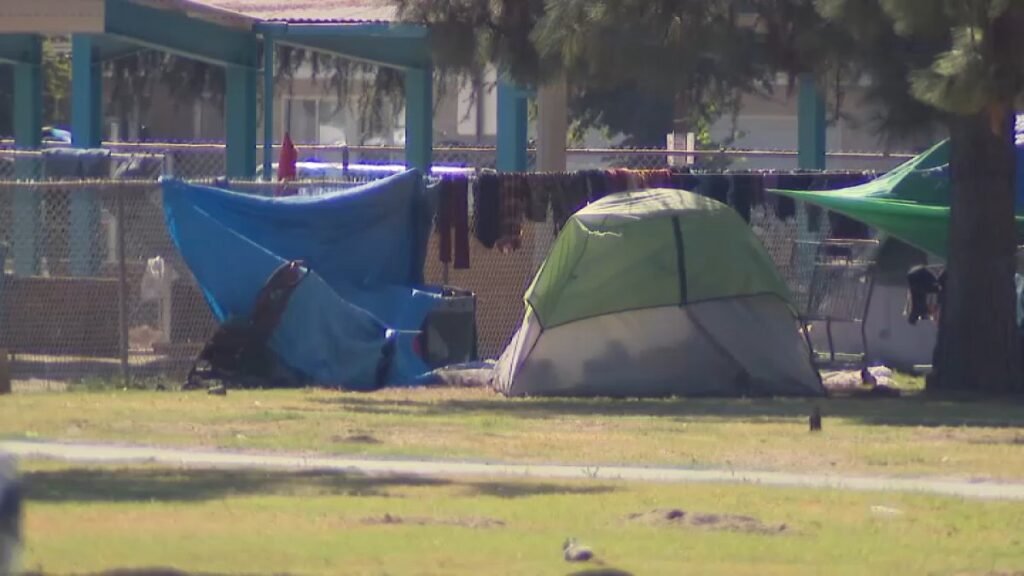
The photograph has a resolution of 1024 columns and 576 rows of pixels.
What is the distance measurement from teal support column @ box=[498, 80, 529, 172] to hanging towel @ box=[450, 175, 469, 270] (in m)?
4.76

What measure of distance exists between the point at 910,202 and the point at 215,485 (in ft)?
32.3

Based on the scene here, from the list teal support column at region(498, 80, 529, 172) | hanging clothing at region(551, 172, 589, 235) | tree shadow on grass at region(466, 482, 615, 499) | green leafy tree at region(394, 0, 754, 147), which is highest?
green leafy tree at region(394, 0, 754, 147)

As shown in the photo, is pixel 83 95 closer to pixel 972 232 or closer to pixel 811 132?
pixel 811 132

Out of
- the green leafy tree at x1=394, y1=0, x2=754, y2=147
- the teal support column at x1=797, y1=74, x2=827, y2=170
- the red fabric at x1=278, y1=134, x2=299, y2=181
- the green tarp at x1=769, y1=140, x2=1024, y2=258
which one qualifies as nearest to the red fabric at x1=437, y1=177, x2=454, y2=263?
the green leafy tree at x1=394, y1=0, x2=754, y2=147

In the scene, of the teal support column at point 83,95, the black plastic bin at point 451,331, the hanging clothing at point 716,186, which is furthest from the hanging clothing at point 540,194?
the teal support column at point 83,95

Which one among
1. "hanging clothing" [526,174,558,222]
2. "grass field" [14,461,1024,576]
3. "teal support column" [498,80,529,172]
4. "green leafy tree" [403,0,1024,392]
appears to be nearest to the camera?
"grass field" [14,461,1024,576]

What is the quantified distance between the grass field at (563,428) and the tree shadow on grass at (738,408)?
0.7 inches

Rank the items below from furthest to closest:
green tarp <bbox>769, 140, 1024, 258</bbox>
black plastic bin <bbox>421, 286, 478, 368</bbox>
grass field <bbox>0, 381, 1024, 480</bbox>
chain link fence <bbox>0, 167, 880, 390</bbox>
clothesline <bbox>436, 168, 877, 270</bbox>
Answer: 1. clothesline <bbox>436, 168, 877, 270</bbox>
2. black plastic bin <bbox>421, 286, 478, 368</bbox>
3. green tarp <bbox>769, 140, 1024, 258</bbox>
4. chain link fence <bbox>0, 167, 880, 390</bbox>
5. grass field <bbox>0, 381, 1024, 480</bbox>

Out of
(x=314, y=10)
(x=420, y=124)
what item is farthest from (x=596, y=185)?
(x=314, y=10)

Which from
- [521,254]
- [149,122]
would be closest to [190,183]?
[521,254]

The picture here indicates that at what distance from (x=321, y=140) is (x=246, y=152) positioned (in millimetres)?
26162

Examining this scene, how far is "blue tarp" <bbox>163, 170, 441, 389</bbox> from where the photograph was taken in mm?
17250

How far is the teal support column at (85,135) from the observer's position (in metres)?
19.3

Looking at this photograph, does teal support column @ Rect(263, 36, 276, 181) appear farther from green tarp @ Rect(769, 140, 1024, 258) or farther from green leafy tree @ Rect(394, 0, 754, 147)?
green tarp @ Rect(769, 140, 1024, 258)
